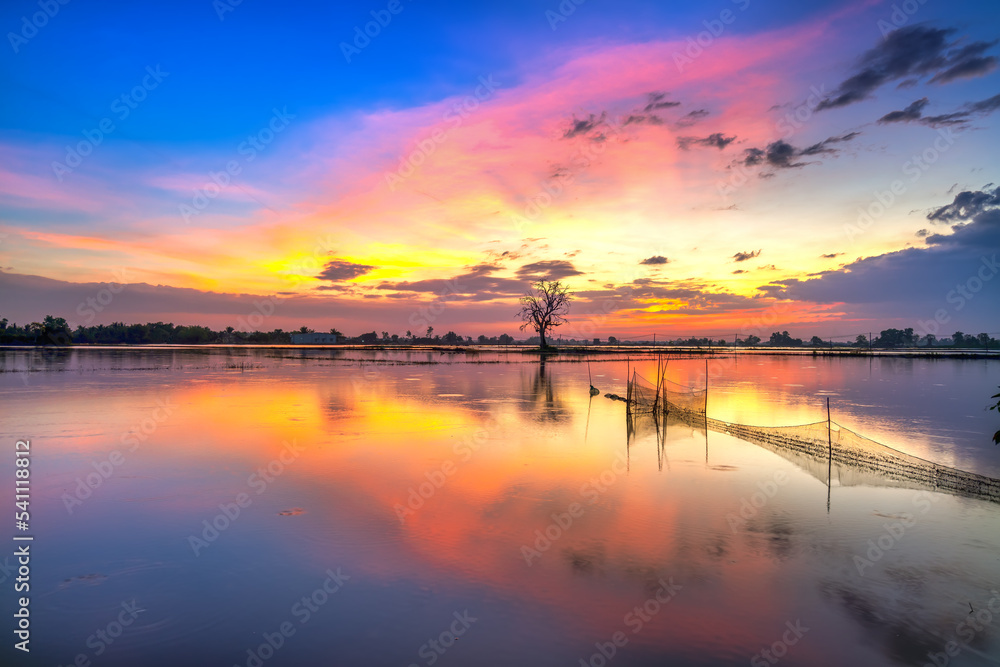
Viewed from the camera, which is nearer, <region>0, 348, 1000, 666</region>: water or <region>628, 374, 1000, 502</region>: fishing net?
<region>0, 348, 1000, 666</region>: water

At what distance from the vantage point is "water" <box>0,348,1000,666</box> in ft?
20.7

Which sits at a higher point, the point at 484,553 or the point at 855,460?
the point at 855,460

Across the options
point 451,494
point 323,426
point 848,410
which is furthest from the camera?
point 848,410

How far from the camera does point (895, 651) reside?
247 inches

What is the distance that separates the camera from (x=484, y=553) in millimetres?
8695

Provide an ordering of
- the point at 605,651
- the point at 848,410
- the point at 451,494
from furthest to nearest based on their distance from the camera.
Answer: the point at 848,410 < the point at 451,494 < the point at 605,651

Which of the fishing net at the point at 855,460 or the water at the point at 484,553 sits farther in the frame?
the fishing net at the point at 855,460

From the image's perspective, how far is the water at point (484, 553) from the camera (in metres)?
6.30

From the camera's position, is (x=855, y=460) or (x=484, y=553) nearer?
(x=484, y=553)

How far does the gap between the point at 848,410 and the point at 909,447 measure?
409 inches

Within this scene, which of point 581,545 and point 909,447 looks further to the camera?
point 909,447

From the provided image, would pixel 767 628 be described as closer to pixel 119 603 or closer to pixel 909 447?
pixel 119 603

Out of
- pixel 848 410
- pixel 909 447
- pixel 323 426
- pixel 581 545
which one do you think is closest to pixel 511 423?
pixel 323 426

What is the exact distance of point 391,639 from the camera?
6289mm
